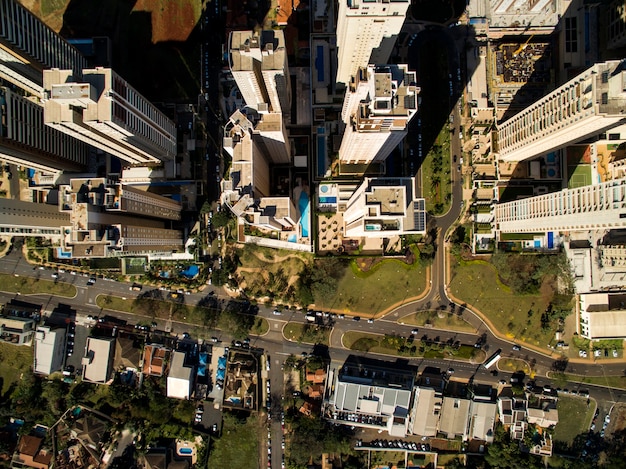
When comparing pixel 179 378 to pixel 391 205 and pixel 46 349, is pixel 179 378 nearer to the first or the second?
pixel 46 349

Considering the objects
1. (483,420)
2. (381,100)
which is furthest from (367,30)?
(483,420)

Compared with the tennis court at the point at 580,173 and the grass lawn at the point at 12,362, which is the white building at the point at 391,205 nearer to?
the tennis court at the point at 580,173

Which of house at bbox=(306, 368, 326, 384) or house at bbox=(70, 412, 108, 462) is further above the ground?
house at bbox=(306, 368, 326, 384)

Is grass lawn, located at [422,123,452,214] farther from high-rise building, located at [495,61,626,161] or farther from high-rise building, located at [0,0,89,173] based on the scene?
high-rise building, located at [0,0,89,173]

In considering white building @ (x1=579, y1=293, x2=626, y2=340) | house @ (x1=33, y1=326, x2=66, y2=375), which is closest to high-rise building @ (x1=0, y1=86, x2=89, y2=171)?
house @ (x1=33, y1=326, x2=66, y2=375)

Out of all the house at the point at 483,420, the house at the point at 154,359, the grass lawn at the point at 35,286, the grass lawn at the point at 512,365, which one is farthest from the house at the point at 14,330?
the grass lawn at the point at 512,365
